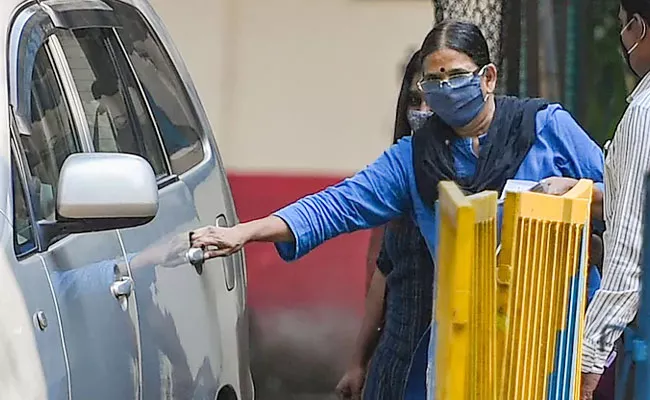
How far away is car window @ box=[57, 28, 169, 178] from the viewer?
146 inches

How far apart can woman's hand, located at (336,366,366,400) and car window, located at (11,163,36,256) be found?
5.85ft

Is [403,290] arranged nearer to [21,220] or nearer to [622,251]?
[622,251]

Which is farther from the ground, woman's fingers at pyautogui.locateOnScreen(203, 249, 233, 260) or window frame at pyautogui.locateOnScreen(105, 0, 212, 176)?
window frame at pyautogui.locateOnScreen(105, 0, 212, 176)

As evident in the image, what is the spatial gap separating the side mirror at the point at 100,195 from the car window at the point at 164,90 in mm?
1217

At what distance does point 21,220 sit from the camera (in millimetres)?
2910

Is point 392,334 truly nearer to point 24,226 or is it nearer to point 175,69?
point 175,69

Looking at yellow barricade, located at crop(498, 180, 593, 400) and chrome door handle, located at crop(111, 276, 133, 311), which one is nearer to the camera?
yellow barricade, located at crop(498, 180, 593, 400)

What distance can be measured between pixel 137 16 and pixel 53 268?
1.65 metres

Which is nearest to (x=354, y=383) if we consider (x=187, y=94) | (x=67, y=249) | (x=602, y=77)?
(x=187, y=94)

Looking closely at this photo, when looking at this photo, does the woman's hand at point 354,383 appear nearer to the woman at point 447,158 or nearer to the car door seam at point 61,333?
the woman at point 447,158

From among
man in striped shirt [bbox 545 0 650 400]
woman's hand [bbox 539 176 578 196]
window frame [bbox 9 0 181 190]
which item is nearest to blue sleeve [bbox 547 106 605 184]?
woman's hand [bbox 539 176 578 196]

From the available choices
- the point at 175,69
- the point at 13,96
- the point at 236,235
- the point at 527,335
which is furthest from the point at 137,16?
the point at 527,335

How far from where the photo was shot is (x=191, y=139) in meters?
4.53

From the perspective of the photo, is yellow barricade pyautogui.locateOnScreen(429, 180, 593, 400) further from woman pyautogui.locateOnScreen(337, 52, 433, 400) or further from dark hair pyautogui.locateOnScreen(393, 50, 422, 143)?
dark hair pyautogui.locateOnScreen(393, 50, 422, 143)
